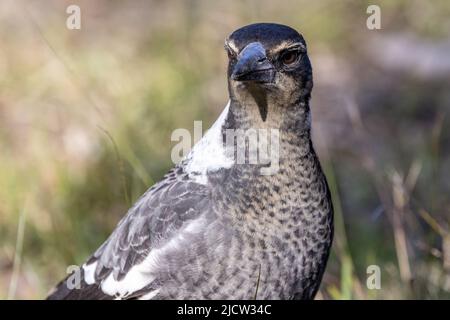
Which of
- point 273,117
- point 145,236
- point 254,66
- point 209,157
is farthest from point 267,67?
point 145,236

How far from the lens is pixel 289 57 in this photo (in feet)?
11.4

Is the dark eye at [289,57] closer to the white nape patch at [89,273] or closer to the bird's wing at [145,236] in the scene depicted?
the bird's wing at [145,236]

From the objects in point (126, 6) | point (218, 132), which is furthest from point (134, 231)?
point (126, 6)

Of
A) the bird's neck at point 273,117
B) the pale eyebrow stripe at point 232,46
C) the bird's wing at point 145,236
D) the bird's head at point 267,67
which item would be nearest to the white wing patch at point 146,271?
the bird's wing at point 145,236

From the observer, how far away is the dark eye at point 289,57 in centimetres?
346

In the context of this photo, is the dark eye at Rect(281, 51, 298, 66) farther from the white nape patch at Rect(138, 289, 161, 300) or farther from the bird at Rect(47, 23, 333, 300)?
the white nape patch at Rect(138, 289, 161, 300)

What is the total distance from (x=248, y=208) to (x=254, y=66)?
1.72 feet

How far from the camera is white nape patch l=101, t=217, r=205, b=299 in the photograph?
3.55 metres

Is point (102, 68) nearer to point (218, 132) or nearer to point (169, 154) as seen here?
point (169, 154)

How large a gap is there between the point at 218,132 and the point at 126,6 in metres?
4.05

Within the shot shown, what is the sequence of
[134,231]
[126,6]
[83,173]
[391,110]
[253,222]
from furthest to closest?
1. [126,6]
2. [391,110]
3. [83,173]
4. [134,231]
5. [253,222]

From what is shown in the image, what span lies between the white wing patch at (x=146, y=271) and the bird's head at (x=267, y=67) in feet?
1.63

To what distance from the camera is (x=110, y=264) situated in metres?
3.82
